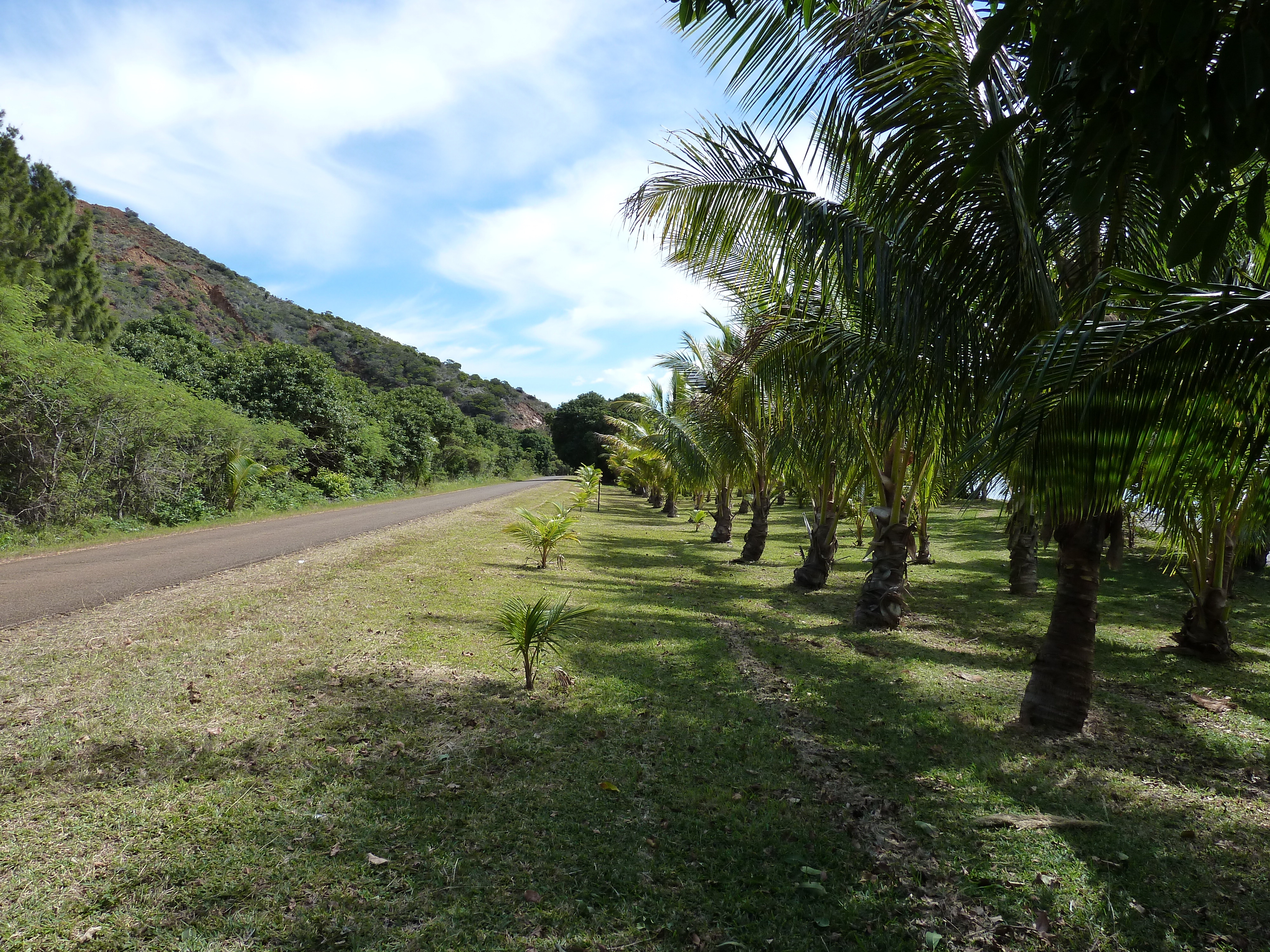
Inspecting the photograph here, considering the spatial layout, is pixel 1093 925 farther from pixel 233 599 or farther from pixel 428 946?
pixel 233 599

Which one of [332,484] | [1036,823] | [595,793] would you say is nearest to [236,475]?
[332,484]

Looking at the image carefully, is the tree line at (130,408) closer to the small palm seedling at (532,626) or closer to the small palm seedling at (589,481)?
the small palm seedling at (589,481)

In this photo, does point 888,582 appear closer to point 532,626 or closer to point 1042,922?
point 532,626

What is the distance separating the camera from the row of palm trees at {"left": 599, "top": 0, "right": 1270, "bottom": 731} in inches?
117

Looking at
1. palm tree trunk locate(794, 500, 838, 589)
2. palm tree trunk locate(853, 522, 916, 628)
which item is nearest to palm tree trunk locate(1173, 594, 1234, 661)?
palm tree trunk locate(853, 522, 916, 628)

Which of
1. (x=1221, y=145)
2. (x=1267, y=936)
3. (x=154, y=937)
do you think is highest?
(x=1221, y=145)

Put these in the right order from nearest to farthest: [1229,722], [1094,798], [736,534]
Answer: [1094,798], [1229,722], [736,534]

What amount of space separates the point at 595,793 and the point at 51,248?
20509 mm

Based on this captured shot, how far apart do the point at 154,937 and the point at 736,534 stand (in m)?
19.1

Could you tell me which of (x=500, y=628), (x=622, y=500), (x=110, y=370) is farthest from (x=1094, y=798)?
(x=622, y=500)

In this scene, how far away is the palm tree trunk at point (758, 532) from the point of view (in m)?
14.2

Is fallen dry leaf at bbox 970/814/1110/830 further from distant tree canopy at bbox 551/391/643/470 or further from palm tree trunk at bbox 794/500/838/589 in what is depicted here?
distant tree canopy at bbox 551/391/643/470

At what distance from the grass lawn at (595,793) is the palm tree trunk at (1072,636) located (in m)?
0.26

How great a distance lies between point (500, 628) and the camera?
5988 millimetres
